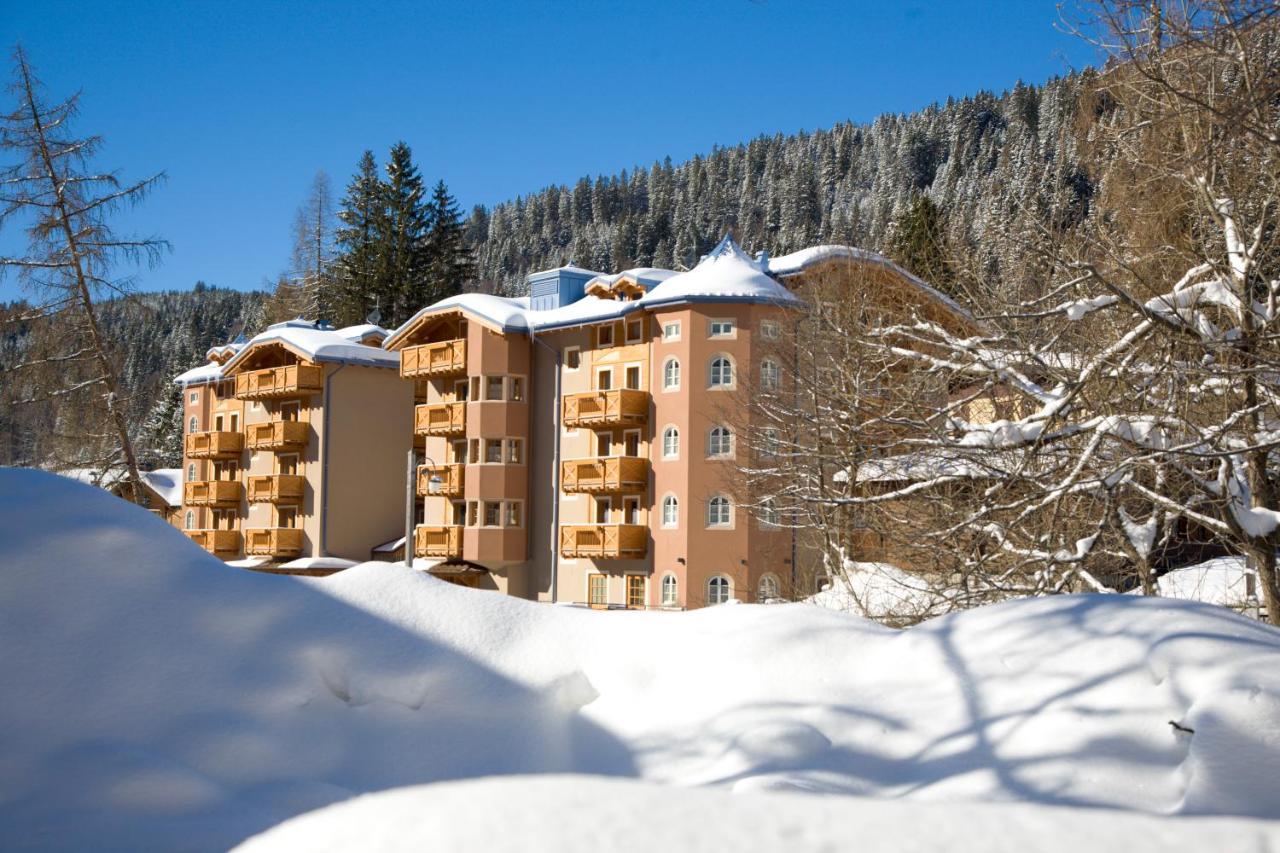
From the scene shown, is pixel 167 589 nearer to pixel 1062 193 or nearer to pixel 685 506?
pixel 1062 193

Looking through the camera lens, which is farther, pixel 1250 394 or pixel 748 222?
pixel 748 222

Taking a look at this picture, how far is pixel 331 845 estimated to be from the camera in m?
2.88

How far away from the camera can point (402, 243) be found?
208 ft

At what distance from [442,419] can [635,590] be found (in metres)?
10.2

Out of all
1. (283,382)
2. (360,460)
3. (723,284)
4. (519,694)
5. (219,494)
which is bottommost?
(219,494)

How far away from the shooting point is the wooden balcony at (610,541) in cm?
3619

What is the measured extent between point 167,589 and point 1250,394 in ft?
26.9

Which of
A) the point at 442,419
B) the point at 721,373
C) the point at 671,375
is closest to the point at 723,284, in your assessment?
the point at 721,373

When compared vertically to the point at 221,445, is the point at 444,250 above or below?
above

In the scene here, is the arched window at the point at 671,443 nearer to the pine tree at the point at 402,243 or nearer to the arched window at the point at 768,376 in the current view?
the arched window at the point at 768,376

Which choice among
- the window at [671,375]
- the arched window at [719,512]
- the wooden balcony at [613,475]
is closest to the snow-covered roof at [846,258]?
the window at [671,375]

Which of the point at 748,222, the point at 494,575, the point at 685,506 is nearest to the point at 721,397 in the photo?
the point at 685,506

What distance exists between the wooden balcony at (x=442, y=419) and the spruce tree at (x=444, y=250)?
2197cm

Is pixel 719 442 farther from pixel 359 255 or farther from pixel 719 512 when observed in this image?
pixel 359 255
